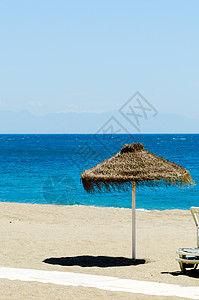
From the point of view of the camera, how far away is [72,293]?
21.6 feet

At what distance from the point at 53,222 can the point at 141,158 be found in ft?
23.9

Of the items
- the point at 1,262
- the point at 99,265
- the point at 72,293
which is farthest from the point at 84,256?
the point at 72,293

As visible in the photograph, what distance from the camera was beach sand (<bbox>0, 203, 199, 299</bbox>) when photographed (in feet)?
22.6

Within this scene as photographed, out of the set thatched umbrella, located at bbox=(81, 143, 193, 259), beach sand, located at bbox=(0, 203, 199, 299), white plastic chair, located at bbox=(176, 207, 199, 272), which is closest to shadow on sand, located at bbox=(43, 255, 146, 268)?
beach sand, located at bbox=(0, 203, 199, 299)

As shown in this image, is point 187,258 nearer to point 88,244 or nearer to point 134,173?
point 134,173

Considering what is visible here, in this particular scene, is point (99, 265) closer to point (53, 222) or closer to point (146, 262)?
point (146, 262)

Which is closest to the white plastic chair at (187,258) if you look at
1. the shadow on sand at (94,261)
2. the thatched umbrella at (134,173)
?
the thatched umbrella at (134,173)

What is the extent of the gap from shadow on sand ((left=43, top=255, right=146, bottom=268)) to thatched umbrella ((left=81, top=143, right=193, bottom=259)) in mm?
1369

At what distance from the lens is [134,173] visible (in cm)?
844

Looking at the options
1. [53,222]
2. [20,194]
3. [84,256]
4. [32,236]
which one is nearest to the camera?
[84,256]

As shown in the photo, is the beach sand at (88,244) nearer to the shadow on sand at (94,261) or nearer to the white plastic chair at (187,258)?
the shadow on sand at (94,261)

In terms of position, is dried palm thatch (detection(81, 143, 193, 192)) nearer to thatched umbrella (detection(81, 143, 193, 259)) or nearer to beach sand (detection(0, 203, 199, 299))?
thatched umbrella (detection(81, 143, 193, 259))

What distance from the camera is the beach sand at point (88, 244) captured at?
688cm

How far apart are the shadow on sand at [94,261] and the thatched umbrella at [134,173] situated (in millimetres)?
1369
